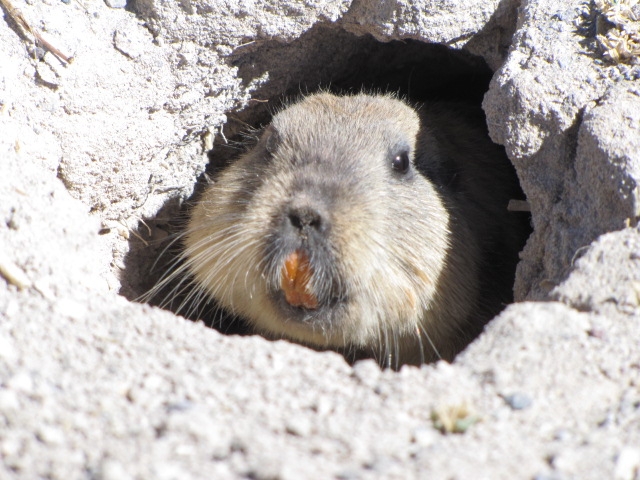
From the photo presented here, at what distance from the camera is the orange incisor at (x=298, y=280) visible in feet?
11.2

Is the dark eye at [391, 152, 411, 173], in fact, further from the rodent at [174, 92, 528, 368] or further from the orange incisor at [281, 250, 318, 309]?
the orange incisor at [281, 250, 318, 309]

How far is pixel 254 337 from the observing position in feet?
9.25

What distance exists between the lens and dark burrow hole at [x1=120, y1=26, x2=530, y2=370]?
15.4 feet

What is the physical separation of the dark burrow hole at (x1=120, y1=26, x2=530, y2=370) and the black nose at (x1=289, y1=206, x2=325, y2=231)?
53.6 inches

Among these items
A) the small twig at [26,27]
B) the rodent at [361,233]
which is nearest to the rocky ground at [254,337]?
the small twig at [26,27]

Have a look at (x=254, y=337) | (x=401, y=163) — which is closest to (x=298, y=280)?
(x=254, y=337)

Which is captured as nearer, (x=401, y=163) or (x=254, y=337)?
(x=254, y=337)

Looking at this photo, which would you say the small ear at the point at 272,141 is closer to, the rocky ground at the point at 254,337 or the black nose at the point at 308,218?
the rocky ground at the point at 254,337

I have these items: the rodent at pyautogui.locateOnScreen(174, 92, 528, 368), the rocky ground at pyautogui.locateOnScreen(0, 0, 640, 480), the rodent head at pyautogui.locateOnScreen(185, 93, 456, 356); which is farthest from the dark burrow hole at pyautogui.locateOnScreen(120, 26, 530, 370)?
the rodent head at pyautogui.locateOnScreen(185, 93, 456, 356)

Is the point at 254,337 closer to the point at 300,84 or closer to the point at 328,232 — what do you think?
the point at 328,232

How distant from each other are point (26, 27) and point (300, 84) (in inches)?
77.2

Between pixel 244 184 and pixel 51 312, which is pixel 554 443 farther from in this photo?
pixel 244 184

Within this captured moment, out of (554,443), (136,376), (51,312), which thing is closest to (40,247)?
(51,312)

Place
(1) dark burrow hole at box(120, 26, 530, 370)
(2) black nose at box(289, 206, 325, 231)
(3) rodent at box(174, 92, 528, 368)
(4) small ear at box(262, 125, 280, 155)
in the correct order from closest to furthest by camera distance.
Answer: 1. (2) black nose at box(289, 206, 325, 231)
2. (3) rodent at box(174, 92, 528, 368)
3. (4) small ear at box(262, 125, 280, 155)
4. (1) dark burrow hole at box(120, 26, 530, 370)
